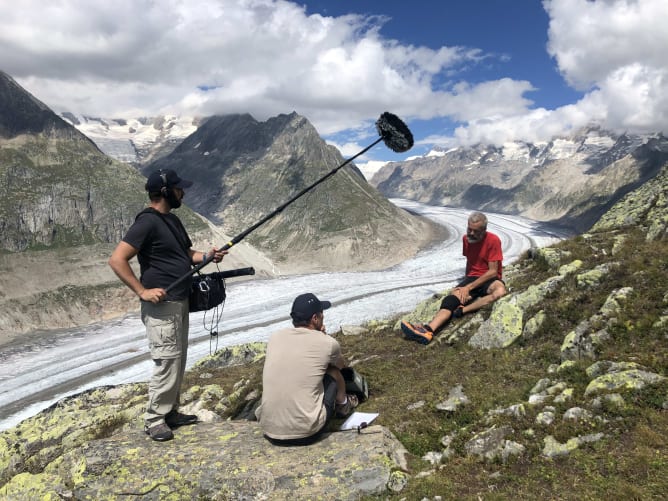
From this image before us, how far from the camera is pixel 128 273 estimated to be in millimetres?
6055

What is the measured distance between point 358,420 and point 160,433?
130 inches

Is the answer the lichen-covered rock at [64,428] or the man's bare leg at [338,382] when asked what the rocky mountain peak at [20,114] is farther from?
the man's bare leg at [338,382]

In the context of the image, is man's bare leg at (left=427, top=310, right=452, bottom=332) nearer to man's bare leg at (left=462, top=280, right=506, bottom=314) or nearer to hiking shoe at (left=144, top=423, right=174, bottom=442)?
man's bare leg at (left=462, top=280, right=506, bottom=314)

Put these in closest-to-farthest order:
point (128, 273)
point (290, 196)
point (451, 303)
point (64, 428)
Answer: point (128, 273) < point (451, 303) < point (64, 428) < point (290, 196)

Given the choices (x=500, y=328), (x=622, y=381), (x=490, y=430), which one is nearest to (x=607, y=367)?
(x=622, y=381)

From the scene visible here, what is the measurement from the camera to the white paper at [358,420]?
6.80 metres

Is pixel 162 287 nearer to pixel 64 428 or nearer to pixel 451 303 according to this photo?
pixel 451 303

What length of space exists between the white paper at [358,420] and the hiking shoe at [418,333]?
4298 millimetres

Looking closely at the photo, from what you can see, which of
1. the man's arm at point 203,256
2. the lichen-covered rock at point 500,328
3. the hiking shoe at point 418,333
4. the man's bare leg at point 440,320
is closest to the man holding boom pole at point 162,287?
the man's arm at point 203,256

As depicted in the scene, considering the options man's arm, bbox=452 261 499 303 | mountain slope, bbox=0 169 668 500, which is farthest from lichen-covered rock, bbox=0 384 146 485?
man's arm, bbox=452 261 499 303

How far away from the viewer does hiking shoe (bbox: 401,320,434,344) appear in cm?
1130

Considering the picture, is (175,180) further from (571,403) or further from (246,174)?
(246,174)

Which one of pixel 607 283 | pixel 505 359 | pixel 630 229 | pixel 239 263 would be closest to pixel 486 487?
pixel 505 359

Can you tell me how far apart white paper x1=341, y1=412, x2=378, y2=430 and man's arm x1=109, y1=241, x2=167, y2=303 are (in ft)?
12.3
